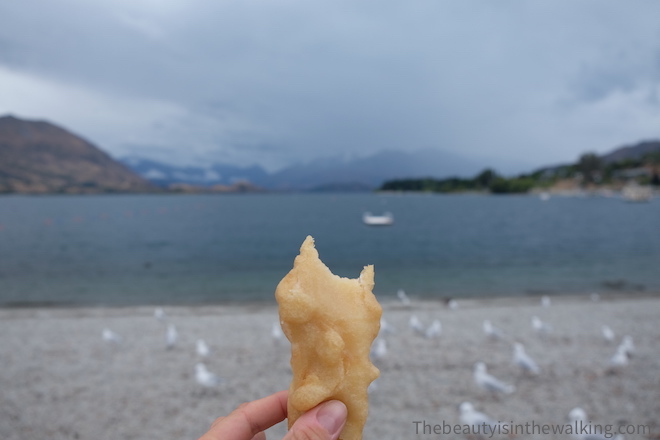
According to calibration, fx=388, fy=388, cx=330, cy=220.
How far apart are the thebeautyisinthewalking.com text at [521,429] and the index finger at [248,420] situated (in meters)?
5.86

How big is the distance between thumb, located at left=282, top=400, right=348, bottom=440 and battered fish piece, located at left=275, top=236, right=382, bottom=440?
48mm

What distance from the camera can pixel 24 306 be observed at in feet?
68.4

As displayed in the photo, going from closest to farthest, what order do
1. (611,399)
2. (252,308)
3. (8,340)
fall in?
(611,399), (8,340), (252,308)

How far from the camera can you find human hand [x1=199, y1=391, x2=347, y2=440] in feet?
7.25

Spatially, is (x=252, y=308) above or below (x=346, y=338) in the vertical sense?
below

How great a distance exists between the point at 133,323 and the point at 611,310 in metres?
20.4

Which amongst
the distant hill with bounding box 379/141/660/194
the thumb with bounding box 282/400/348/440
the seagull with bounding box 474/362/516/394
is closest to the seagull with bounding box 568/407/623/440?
the seagull with bounding box 474/362/516/394

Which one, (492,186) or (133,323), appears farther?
(492,186)

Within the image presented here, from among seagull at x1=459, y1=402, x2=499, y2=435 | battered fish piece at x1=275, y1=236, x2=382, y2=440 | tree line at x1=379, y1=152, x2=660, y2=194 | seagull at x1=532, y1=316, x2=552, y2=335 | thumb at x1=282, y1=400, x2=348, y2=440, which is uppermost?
tree line at x1=379, y1=152, x2=660, y2=194

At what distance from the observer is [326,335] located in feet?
7.46

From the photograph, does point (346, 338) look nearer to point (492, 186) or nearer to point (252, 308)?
point (252, 308)

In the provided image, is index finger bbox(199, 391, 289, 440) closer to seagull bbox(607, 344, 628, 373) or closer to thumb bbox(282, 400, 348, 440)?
thumb bbox(282, 400, 348, 440)

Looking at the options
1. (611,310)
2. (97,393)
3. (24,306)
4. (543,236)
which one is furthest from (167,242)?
(543,236)

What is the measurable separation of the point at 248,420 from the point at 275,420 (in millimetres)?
280
